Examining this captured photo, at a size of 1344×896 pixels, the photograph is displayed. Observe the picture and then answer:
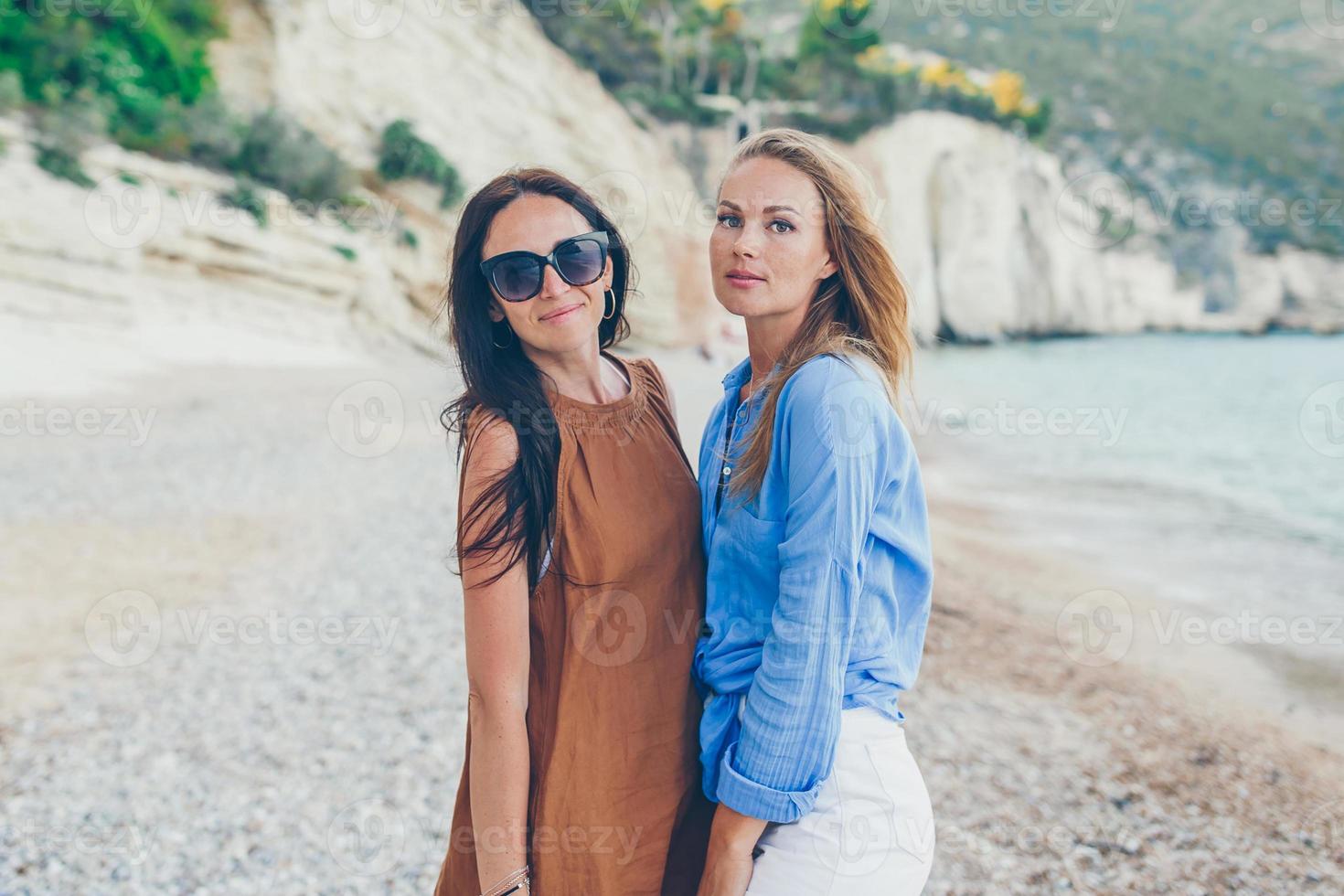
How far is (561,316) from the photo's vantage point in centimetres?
168

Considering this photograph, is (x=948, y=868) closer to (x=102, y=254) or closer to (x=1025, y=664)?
(x=1025, y=664)

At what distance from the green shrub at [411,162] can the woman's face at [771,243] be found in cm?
2069

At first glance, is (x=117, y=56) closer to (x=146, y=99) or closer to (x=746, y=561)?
(x=146, y=99)

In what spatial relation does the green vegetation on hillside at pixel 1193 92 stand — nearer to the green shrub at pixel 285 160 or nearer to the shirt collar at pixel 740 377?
the green shrub at pixel 285 160

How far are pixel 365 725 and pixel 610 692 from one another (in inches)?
147

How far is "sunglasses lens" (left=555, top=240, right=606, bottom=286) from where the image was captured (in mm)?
1672

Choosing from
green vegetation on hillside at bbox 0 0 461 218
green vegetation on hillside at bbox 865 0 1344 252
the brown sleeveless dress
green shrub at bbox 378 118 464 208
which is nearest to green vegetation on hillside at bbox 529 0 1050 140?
green shrub at bbox 378 118 464 208

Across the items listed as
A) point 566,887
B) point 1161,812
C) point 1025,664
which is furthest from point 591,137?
point 566,887

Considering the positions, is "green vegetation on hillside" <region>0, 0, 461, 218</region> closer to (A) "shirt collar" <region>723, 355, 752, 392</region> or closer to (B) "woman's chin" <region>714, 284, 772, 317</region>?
(A) "shirt collar" <region>723, 355, 752, 392</region>

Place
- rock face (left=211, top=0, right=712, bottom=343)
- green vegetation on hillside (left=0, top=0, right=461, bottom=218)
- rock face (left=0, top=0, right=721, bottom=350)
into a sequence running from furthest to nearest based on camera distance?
rock face (left=211, top=0, right=712, bottom=343) < green vegetation on hillside (left=0, top=0, right=461, bottom=218) < rock face (left=0, top=0, right=721, bottom=350)

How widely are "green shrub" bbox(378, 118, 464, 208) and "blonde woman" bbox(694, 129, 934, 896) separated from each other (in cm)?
2074

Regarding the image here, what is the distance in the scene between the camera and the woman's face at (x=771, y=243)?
63.1 inches

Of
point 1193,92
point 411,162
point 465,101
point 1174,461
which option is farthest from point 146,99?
point 1193,92

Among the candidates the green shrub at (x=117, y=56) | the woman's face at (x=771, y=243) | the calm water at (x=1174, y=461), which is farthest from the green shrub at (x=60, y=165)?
the woman's face at (x=771, y=243)
